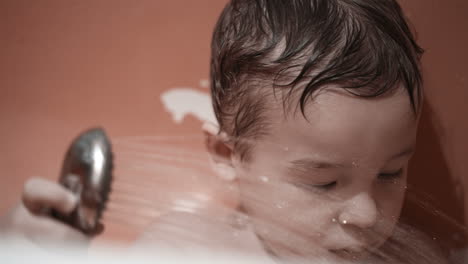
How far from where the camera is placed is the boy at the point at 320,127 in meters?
0.35

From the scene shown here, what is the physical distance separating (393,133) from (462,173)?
0.40 feet

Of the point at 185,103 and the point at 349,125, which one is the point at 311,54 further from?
the point at 185,103

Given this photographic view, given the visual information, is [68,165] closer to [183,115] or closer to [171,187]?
[171,187]

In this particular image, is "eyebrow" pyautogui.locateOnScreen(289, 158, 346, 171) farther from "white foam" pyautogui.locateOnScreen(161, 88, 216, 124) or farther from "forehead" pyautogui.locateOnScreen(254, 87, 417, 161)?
"white foam" pyautogui.locateOnScreen(161, 88, 216, 124)

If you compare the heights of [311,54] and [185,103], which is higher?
[311,54]

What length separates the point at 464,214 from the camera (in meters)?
0.42

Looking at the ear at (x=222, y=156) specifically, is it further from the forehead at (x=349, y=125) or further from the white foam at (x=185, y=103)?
the white foam at (x=185, y=103)

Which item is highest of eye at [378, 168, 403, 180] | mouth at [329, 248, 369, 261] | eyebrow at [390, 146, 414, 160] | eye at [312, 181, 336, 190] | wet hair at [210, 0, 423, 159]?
wet hair at [210, 0, 423, 159]

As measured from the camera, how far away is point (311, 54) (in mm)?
354

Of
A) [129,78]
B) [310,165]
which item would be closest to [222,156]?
[310,165]

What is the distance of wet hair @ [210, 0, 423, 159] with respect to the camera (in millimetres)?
351

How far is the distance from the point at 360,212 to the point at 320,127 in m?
0.07

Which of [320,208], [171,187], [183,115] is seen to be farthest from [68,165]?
[183,115]

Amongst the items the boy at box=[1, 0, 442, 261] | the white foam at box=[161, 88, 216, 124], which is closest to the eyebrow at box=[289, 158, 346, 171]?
the boy at box=[1, 0, 442, 261]
